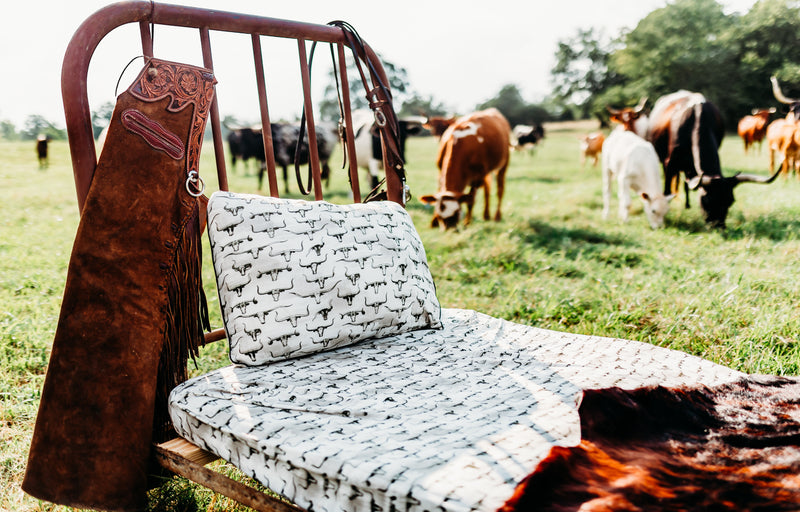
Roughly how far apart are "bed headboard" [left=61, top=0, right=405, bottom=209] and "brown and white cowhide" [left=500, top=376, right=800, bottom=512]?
126 cm

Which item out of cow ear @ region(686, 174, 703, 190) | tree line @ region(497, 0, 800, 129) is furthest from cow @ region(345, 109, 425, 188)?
tree line @ region(497, 0, 800, 129)

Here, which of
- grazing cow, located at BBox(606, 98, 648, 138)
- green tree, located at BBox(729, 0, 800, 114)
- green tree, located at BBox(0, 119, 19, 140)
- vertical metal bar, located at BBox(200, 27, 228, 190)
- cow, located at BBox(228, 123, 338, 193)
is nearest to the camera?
vertical metal bar, located at BBox(200, 27, 228, 190)

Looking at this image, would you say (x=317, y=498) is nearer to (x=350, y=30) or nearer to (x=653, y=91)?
(x=350, y=30)

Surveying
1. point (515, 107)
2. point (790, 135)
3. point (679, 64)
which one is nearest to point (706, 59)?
point (679, 64)

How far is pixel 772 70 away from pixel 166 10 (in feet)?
123

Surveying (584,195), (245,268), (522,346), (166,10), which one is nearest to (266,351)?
(245,268)

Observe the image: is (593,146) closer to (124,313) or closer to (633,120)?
(633,120)

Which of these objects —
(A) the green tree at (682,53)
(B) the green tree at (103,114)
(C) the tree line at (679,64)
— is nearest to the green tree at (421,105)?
(C) the tree line at (679,64)

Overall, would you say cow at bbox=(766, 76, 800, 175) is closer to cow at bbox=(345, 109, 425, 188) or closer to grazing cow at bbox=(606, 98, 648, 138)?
grazing cow at bbox=(606, 98, 648, 138)

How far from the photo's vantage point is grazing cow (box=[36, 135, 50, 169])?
11169 mm

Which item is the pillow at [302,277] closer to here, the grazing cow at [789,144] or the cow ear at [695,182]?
the cow ear at [695,182]

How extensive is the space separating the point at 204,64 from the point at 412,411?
122 cm

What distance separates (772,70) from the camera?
30.4m

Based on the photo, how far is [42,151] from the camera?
11.3m
